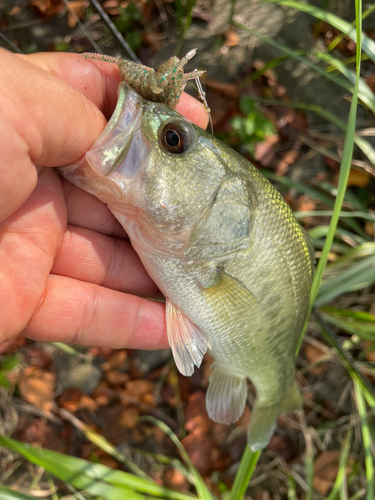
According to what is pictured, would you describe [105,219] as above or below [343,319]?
above

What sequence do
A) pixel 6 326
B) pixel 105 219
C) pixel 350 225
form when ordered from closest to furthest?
1. pixel 6 326
2. pixel 105 219
3. pixel 350 225

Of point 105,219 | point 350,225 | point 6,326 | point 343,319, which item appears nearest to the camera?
point 6,326

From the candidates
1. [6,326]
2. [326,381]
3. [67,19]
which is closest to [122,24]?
[67,19]

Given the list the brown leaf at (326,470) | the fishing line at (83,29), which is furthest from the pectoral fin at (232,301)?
the fishing line at (83,29)

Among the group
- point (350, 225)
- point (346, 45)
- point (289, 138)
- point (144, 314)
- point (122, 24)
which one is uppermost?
point (346, 45)

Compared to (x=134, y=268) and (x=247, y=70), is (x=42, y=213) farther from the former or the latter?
(x=247, y=70)

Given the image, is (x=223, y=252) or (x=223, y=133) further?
(x=223, y=133)

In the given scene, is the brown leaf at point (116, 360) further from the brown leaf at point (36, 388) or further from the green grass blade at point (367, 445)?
the green grass blade at point (367, 445)

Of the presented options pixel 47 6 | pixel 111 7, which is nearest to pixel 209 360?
pixel 111 7

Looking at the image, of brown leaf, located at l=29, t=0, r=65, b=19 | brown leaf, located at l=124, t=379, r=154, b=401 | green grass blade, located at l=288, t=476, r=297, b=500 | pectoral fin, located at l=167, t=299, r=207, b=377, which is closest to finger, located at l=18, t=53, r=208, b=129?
pectoral fin, located at l=167, t=299, r=207, b=377
